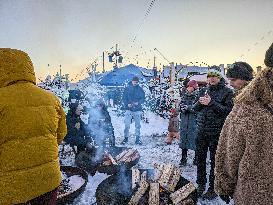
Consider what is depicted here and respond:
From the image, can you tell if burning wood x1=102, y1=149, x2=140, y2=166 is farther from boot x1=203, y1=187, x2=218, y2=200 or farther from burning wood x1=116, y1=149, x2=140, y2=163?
boot x1=203, y1=187, x2=218, y2=200

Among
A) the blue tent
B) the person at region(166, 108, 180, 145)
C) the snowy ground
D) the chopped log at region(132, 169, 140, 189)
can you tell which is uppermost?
the blue tent

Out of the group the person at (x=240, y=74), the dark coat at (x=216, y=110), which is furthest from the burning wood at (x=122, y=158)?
the person at (x=240, y=74)

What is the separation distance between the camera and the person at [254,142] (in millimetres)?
2242

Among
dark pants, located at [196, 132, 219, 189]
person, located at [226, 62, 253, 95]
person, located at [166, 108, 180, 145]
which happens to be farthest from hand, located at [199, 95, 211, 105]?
person, located at [166, 108, 180, 145]

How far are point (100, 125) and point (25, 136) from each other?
21.7 ft

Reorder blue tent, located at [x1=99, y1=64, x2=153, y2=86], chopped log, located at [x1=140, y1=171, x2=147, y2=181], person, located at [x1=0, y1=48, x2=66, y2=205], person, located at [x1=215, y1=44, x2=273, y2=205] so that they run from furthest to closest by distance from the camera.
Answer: blue tent, located at [x1=99, y1=64, x2=153, y2=86] → chopped log, located at [x1=140, y1=171, x2=147, y2=181] → person, located at [x1=0, y1=48, x2=66, y2=205] → person, located at [x1=215, y1=44, x2=273, y2=205]

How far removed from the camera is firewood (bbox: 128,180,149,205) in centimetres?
498

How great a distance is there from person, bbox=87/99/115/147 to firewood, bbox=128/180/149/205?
12.9 feet

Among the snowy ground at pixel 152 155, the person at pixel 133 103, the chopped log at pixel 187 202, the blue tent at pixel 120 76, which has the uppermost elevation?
the blue tent at pixel 120 76

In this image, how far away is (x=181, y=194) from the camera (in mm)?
5105

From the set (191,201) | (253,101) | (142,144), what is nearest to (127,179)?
(191,201)

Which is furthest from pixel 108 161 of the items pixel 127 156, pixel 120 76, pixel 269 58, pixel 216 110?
pixel 120 76

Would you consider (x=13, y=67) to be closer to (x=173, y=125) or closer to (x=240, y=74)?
(x=240, y=74)

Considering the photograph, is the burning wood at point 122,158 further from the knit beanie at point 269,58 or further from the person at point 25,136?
the knit beanie at point 269,58
